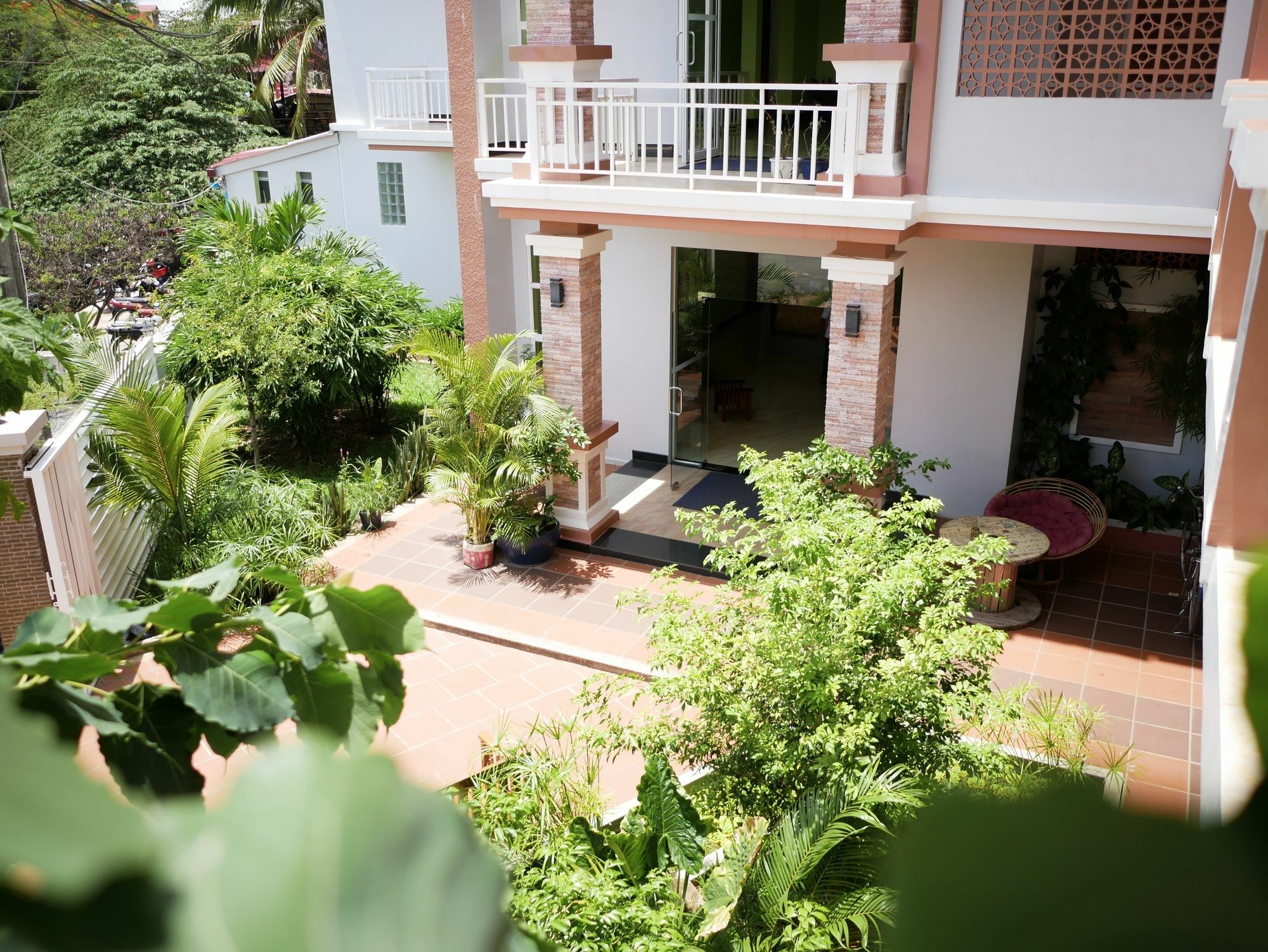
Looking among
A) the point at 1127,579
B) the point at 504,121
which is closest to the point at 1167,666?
the point at 1127,579

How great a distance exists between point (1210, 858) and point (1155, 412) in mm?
11341

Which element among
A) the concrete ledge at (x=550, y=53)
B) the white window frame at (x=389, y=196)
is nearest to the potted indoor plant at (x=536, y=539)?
the concrete ledge at (x=550, y=53)

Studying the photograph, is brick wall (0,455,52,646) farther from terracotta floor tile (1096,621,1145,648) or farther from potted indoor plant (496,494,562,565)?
terracotta floor tile (1096,621,1145,648)

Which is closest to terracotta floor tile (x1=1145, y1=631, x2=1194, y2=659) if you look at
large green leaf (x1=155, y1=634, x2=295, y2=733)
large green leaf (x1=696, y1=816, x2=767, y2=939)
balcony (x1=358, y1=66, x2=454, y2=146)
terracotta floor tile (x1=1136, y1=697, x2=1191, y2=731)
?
terracotta floor tile (x1=1136, y1=697, x2=1191, y2=731)

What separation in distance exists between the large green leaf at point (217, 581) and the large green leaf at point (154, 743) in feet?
0.42

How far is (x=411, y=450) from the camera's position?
1216 cm

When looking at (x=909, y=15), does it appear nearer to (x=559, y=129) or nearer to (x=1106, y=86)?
(x=1106, y=86)

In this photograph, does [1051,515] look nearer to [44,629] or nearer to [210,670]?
[210,670]

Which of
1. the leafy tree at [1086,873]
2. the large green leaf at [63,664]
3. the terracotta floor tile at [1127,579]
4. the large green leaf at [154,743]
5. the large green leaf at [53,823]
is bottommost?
the terracotta floor tile at [1127,579]

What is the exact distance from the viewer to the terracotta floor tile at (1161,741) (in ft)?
24.2

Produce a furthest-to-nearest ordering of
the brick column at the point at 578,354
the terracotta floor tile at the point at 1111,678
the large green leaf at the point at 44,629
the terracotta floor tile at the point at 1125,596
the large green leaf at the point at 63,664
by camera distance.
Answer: the brick column at the point at 578,354 < the terracotta floor tile at the point at 1125,596 < the terracotta floor tile at the point at 1111,678 < the large green leaf at the point at 44,629 < the large green leaf at the point at 63,664

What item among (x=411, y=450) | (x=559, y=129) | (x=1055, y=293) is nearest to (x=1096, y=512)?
(x=1055, y=293)

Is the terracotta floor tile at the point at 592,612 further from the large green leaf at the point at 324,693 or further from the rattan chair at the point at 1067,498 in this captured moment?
the large green leaf at the point at 324,693

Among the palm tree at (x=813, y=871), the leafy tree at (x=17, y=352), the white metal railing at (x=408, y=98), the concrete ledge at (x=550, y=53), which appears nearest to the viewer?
the leafy tree at (x=17, y=352)
